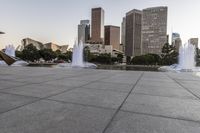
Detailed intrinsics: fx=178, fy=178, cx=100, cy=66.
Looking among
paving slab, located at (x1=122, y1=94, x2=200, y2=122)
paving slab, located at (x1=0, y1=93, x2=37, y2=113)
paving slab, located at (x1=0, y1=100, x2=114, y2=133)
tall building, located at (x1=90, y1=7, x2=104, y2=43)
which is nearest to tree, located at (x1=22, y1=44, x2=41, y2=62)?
paving slab, located at (x1=0, y1=93, x2=37, y2=113)

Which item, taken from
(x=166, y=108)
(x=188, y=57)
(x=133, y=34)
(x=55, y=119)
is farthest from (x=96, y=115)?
(x=133, y=34)

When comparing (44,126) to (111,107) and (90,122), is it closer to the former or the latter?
(90,122)

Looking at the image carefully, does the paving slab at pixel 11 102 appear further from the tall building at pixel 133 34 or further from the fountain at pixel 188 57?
the tall building at pixel 133 34

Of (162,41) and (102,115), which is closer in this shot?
(102,115)

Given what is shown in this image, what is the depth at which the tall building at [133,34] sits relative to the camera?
155 metres

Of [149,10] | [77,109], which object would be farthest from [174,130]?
[149,10]

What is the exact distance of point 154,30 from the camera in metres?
144

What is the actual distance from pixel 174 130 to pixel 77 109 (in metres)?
1.98

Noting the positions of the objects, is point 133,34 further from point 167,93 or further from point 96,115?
point 96,115

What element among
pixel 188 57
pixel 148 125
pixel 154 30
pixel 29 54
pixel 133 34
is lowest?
pixel 148 125

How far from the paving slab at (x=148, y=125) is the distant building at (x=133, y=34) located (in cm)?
15344

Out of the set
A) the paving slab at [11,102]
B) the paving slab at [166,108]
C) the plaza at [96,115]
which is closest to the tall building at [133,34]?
the paving slab at [166,108]

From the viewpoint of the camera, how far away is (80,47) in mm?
34750

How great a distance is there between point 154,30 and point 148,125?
5902 inches
